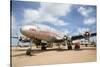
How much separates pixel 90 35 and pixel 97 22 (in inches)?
7.7

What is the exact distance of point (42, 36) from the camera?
194cm

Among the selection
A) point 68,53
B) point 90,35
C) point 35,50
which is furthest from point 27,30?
point 90,35

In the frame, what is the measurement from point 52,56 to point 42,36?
10.1 inches

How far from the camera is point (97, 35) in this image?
2143 millimetres

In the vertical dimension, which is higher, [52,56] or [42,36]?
[42,36]

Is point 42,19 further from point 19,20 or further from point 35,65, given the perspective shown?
point 35,65

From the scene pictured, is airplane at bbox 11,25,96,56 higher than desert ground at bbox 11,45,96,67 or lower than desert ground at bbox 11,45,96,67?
higher

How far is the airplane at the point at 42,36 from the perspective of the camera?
188 cm

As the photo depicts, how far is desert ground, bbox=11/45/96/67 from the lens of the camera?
1837 mm

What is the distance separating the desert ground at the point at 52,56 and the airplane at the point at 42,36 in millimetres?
57

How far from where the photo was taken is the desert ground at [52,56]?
72.3 inches

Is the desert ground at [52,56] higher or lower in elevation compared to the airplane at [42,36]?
lower

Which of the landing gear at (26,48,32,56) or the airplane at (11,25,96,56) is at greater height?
the airplane at (11,25,96,56)

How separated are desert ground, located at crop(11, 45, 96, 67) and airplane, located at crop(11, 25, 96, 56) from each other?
6 cm
